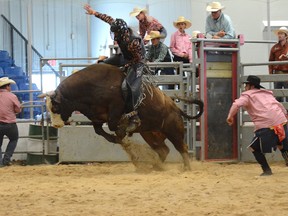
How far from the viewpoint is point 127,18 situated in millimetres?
15992

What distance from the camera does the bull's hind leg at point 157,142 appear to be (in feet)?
31.2

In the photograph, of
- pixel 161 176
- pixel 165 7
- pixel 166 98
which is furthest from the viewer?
pixel 165 7

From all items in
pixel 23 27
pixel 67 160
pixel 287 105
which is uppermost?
pixel 23 27

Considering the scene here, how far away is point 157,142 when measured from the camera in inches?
378

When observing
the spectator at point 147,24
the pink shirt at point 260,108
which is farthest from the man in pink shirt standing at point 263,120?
the spectator at point 147,24

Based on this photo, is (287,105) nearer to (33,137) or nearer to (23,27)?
(33,137)

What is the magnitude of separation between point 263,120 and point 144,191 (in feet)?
7.64

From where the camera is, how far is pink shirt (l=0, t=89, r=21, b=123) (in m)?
11.3

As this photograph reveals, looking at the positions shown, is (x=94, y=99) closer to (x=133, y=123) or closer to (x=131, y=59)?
(x=133, y=123)

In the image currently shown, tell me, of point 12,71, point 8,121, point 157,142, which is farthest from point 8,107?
point 12,71

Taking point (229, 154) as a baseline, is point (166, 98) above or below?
above

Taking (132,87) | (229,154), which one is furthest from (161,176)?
(229,154)

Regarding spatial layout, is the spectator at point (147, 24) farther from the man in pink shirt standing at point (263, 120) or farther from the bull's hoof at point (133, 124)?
the man in pink shirt standing at point (263, 120)

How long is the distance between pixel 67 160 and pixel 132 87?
329 cm
